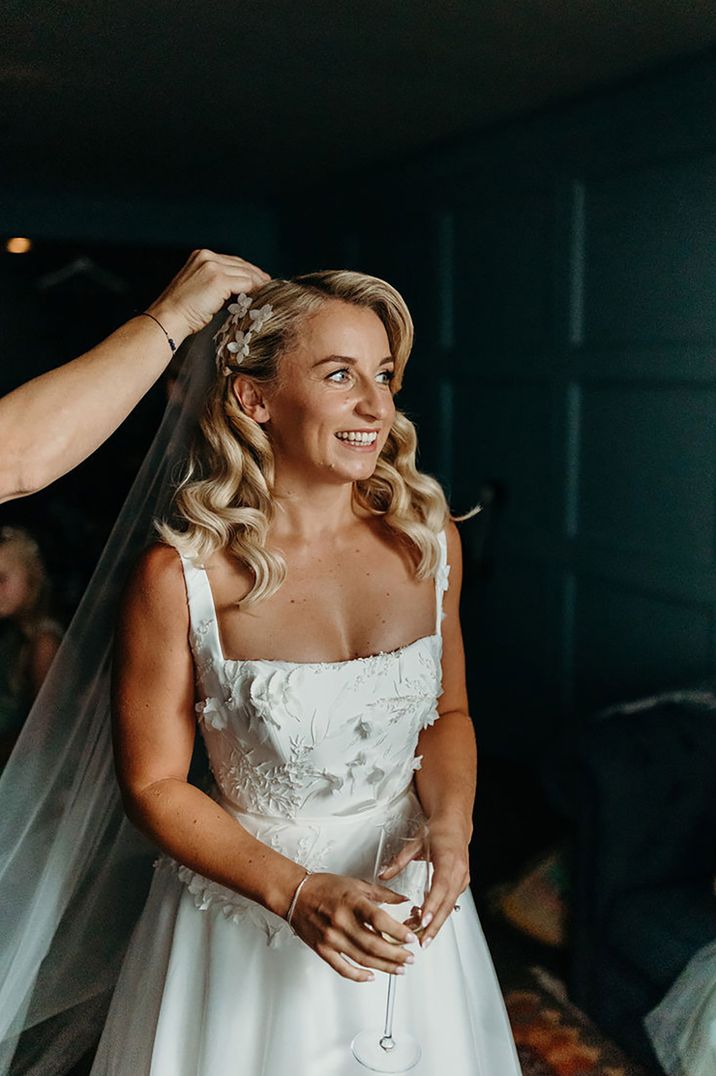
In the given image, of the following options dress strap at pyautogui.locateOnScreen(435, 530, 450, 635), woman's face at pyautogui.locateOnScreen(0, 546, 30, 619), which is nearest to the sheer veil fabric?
dress strap at pyautogui.locateOnScreen(435, 530, 450, 635)

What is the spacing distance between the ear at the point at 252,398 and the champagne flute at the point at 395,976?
2.39ft

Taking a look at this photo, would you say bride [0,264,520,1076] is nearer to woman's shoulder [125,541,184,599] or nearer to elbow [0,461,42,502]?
woman's shoulder [125,541,184,599]

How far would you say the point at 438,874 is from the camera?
1458 mm

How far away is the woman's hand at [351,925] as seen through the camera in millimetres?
1325

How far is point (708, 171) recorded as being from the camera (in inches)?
128

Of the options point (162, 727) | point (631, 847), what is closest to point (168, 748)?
point (162, 727)

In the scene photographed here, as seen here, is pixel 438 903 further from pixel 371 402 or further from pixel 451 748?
pixel 371 402

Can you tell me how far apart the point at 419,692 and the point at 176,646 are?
407 millimetres

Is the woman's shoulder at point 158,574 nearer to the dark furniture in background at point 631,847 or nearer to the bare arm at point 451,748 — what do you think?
the bare arm at point 451,748

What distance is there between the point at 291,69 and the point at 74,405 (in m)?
2.15

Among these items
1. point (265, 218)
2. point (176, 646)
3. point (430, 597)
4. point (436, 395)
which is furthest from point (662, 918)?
point (265, 218)

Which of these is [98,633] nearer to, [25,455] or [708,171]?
[25,455]

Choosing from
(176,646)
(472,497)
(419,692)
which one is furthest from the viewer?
(472,497)

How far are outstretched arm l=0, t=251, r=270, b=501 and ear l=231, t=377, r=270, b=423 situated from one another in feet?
1.02
